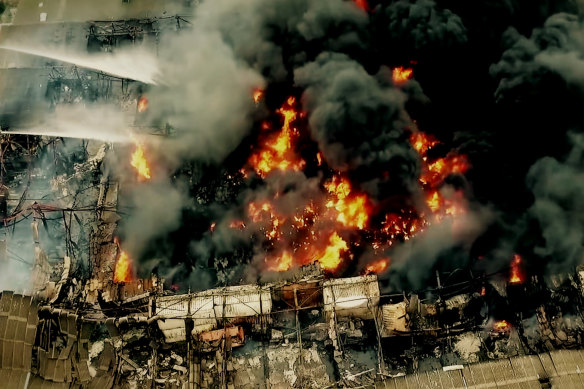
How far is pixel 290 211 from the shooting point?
23.9m

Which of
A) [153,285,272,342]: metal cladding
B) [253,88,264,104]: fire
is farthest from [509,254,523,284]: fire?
[253,88,264,104]: fire

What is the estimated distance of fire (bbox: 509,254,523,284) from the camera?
64.7 ft

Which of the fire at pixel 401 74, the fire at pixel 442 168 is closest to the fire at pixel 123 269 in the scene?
the fire at pixel 442 168

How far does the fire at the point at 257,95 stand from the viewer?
26469mm

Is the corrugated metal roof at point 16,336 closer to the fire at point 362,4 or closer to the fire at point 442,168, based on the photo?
the fire at point 442,168

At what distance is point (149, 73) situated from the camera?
30625mm

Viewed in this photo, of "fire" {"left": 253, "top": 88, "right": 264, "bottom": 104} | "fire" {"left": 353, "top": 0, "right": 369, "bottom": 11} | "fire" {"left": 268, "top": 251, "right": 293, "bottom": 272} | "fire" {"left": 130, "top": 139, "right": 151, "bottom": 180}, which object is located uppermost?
"fire" {"left": 353, "top": 0, "right": 369, "bottom": 11}

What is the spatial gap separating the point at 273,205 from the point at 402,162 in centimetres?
801

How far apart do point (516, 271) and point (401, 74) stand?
13.7 metres

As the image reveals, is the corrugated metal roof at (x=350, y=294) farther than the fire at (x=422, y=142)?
No

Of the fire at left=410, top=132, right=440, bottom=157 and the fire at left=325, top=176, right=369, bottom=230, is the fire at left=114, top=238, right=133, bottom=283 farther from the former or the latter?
the fire at left=410, top=132, right=440, bottom=157

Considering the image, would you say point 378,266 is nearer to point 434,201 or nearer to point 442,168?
point 434,201

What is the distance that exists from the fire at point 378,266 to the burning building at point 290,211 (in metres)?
0.08

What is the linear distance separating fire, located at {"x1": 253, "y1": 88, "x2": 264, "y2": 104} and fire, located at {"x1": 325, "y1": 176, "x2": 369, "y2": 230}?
7.20m
